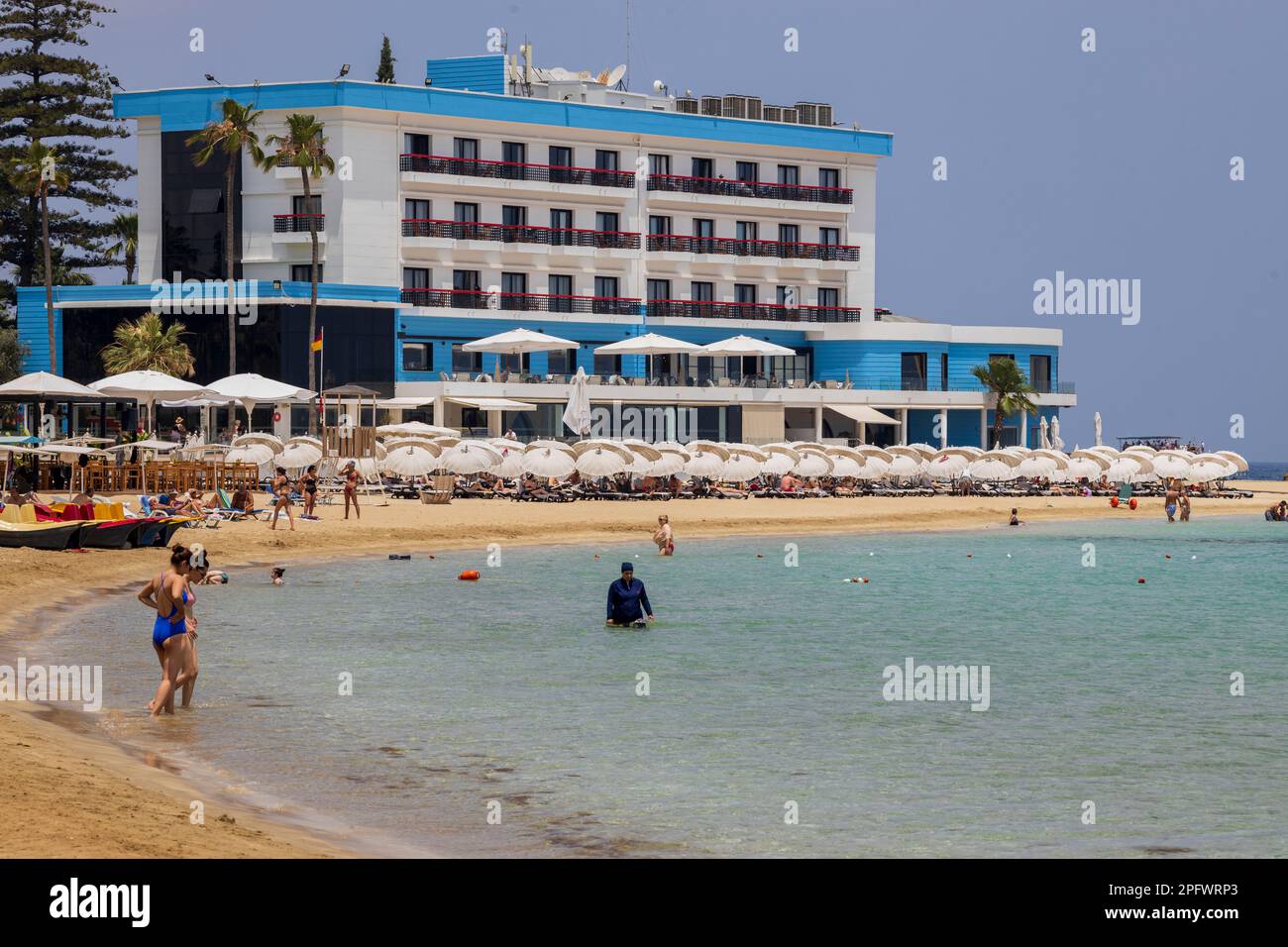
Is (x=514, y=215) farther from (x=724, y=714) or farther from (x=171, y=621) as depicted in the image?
(x=171, y=621)

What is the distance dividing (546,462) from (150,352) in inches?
719

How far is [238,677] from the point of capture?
19.5 m

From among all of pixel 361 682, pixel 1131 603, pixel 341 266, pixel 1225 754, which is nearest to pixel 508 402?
pixel 341 266

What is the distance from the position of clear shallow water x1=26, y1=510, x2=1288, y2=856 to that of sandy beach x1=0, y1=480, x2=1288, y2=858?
3.29 feet

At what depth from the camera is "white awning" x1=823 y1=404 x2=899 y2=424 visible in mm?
68938

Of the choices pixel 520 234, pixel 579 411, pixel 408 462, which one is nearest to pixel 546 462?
pixel 408 462

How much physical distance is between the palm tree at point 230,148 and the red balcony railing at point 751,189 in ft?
61.5

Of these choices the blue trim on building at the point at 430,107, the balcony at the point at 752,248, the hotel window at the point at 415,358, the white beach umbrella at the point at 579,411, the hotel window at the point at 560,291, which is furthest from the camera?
the balcony at the point at 752,248

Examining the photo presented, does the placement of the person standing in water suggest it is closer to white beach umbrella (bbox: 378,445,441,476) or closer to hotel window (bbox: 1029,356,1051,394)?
white beach umbrella (bbox: 378,445,441,476)

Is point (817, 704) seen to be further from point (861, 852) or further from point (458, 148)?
point (458, 148)

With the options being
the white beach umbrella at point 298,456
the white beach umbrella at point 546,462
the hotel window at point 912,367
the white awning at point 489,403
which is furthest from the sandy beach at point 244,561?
the hotel window at point 912,367

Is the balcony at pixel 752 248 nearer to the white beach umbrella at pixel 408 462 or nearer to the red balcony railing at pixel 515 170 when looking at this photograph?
the red balcony railing at pixel 515 170

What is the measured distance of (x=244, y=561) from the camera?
110 feet

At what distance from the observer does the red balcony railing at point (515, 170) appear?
6669 cm
